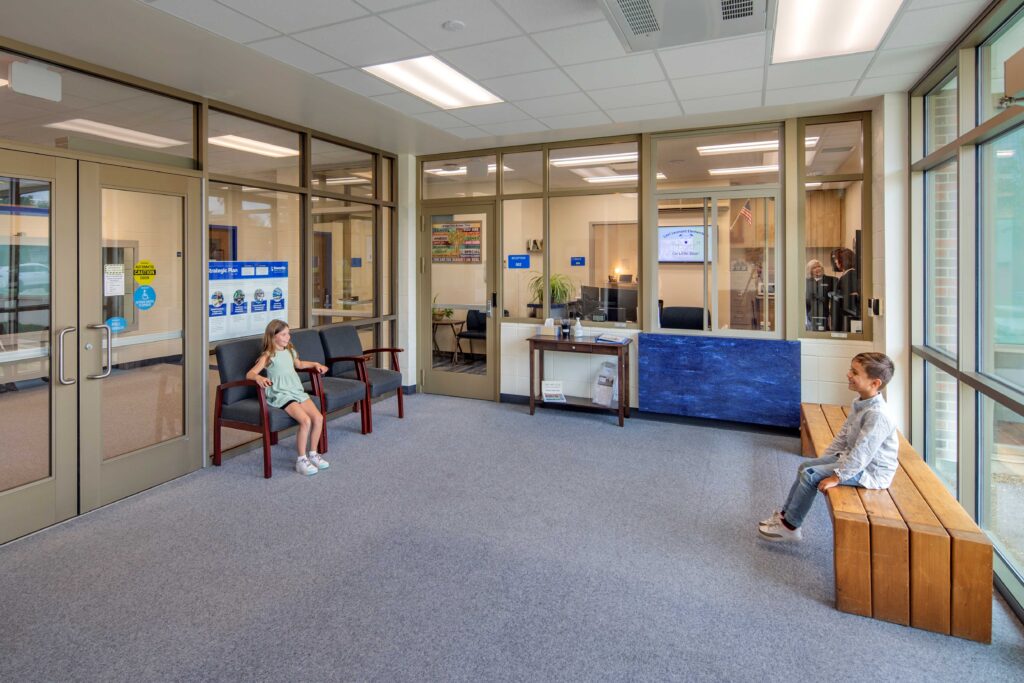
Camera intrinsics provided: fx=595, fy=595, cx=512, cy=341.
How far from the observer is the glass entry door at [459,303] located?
657 cm

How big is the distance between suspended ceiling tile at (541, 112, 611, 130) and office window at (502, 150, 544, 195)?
35.8 inches

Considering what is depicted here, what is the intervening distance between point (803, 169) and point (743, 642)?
4.21 m

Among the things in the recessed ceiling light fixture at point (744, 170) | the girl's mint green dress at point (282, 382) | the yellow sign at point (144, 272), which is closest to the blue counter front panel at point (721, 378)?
the recessed ceiling light fixture at point (744, 170)

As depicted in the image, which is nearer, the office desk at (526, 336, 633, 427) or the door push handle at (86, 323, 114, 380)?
the door push handle at (86, 323, 114, 380)

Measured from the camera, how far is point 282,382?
172 inches

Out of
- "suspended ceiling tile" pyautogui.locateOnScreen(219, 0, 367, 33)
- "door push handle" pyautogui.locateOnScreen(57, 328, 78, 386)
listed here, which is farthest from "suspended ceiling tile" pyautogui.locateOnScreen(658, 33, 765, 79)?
"door push handle" pyautogui.locateOnScreen(57, 328, 78, 386)

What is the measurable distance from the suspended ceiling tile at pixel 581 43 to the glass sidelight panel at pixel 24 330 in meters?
2.92

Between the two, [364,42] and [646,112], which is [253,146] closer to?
[364,42]

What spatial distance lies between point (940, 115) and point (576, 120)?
2.63m

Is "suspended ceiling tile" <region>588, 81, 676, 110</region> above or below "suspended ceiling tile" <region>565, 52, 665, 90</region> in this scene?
above

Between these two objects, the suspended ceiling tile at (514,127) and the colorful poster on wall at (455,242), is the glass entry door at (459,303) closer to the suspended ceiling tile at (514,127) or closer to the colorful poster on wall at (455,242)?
the colorful poster on wall at (455,242)

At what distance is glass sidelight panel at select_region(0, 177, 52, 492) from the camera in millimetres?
3129

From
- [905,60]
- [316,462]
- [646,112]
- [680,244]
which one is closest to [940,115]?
[905,60]

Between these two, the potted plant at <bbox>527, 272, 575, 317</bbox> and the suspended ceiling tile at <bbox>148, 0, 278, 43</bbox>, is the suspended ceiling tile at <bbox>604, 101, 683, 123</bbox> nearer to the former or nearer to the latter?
the potted plant at <bbox>527, 272, 575, 317</bbox>
